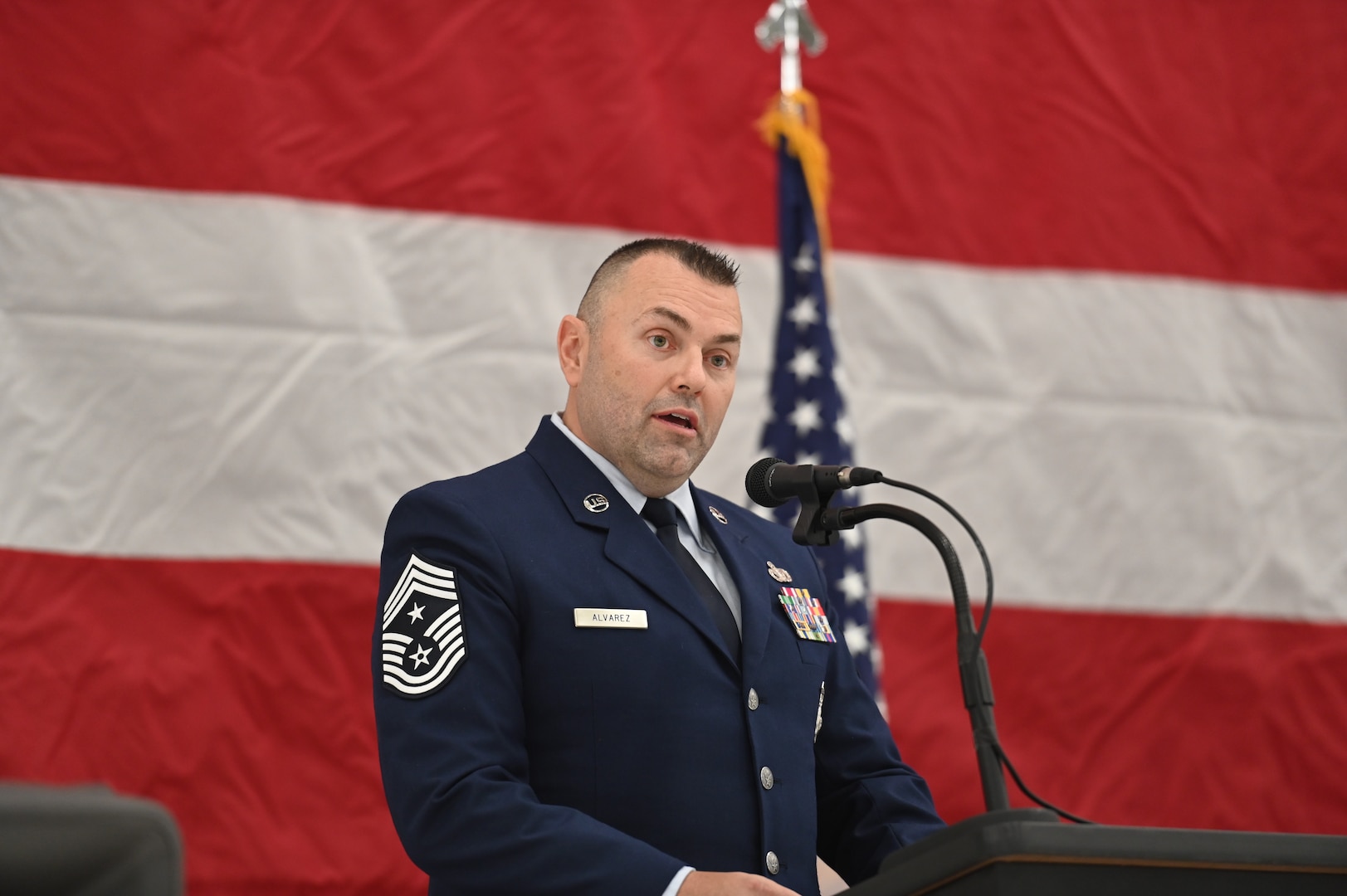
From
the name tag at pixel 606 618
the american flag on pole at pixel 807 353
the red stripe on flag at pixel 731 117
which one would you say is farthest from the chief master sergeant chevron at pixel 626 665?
the red stripe on flag at pixel 731 117

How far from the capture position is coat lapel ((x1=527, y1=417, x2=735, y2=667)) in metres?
1.76

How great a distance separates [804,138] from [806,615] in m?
1.46

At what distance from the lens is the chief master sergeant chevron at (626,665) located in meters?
1.52

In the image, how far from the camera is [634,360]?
191cm

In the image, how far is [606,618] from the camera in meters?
1.70

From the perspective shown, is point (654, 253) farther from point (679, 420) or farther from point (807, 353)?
point (807, 353)

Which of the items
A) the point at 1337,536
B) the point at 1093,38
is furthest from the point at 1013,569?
the point at 1093,38

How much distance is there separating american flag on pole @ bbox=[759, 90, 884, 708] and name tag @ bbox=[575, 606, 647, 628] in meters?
1.30

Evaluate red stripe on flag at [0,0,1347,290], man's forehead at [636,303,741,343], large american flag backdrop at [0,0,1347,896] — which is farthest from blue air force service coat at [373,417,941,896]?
red stripe on flag at [0,0,1347,290]

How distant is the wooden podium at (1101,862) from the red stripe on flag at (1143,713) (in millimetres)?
1971

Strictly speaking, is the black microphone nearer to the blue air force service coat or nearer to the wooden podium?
the blue air force service coat

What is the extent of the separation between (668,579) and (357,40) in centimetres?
184

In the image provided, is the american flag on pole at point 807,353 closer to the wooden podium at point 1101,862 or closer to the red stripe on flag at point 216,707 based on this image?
the red stripe on flag at point 216,707

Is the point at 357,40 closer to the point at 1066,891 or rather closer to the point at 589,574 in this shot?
the point at 589,574
